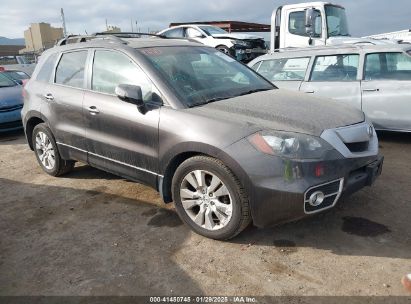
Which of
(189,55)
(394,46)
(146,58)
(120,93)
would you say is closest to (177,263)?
(120,93)

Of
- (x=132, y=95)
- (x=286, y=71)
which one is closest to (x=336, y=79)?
(x=286, y=71)

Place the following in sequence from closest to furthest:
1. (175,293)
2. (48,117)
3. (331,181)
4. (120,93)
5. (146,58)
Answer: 1. (175,293)
2. (331,181)
3. (120,93)
4. (146,58)
5. (48,117)

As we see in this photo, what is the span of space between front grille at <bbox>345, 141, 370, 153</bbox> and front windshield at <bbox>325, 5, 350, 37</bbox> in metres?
6.76

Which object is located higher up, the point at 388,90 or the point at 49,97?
the point at 49,97

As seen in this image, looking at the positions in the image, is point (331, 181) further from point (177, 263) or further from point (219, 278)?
point (177, 263)

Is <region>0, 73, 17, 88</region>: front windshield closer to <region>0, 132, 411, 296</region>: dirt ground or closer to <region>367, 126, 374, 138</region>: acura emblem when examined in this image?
<region>0, 132, 411, 296</region>: dirt ground

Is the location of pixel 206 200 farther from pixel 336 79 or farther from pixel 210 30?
pixel 210 30

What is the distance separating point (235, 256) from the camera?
3.09m

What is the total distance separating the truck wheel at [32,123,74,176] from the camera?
490 centimetres

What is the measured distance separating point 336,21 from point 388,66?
4.31 m

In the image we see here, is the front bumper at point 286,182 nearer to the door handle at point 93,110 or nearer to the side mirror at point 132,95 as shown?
the side mirror at point 132,95

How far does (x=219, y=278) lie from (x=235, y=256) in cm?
32

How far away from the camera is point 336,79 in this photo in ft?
19.9

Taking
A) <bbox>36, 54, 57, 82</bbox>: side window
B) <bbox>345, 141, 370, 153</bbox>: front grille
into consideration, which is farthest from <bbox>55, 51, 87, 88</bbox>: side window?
<bbox>345, 141, 370, 153</bbox>: front grille
